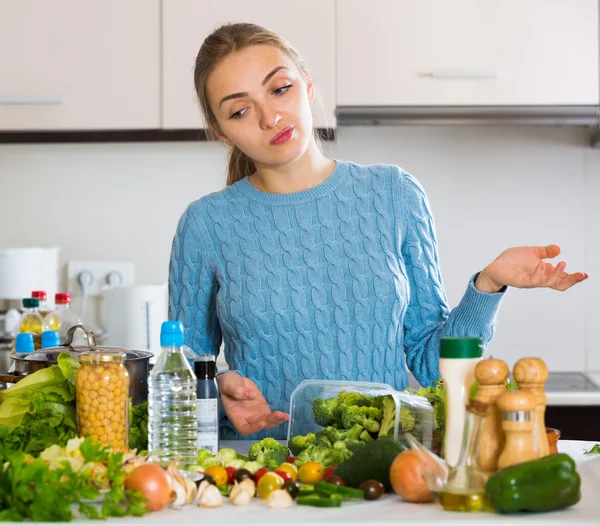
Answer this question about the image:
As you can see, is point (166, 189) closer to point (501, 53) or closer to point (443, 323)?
point (501, 53)

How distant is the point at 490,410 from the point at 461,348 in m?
0.08

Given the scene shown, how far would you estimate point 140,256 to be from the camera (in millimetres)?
3164

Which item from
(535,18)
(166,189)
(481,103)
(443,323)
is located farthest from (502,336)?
(443,323)

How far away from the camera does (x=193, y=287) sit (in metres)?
1.80

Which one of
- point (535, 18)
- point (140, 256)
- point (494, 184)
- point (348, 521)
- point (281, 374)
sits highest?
point (535, 18)

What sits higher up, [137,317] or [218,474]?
[137,317]

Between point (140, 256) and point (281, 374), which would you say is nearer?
point (281, 374)

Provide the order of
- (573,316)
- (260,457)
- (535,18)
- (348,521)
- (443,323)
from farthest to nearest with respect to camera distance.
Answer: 1. (573,316)
2. (535,18)
3. (443,323)
4. (260,457)
5. (348,521)

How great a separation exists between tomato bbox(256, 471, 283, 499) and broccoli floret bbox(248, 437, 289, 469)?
9 centimetres

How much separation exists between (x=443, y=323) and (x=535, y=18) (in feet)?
4.78

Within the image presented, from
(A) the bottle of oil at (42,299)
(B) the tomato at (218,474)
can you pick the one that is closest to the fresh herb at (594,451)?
(B) the tomato at (218,474)

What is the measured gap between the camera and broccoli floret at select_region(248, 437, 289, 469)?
1.19m

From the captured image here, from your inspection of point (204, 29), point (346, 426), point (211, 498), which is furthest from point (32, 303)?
point (211, 498)

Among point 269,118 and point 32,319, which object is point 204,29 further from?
point 269,118
